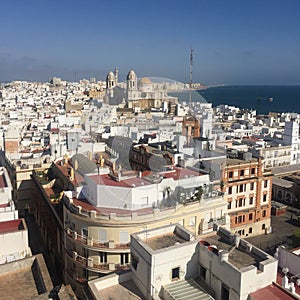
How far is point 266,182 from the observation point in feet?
97.6

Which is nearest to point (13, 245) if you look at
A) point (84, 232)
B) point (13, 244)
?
point (13, 244)

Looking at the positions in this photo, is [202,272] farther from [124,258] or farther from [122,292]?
[124,258]

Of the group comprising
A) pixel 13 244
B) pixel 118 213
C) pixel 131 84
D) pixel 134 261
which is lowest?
pixel 13 244

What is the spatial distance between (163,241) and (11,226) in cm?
864

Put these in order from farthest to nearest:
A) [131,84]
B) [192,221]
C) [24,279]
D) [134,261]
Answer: [131,84]
[192,221]
[24,279]
[134,261]

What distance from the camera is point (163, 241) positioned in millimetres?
12469

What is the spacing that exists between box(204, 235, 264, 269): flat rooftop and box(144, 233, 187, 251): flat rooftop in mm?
1051

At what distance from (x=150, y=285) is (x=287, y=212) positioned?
27.8 meters

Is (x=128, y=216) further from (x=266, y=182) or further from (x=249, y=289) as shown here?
(x=266, y=182)

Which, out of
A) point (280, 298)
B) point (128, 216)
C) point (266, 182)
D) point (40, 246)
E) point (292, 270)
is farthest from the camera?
point (266, 182)

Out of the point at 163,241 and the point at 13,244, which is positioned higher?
the point at 163,241

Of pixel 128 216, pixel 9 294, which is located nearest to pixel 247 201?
pixel 128 216

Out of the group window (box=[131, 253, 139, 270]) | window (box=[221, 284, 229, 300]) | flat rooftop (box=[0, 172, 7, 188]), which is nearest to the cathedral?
flat rooftop (box=[0, 172, 7, 188])

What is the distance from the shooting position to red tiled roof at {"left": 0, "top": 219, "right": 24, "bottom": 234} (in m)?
17.0
